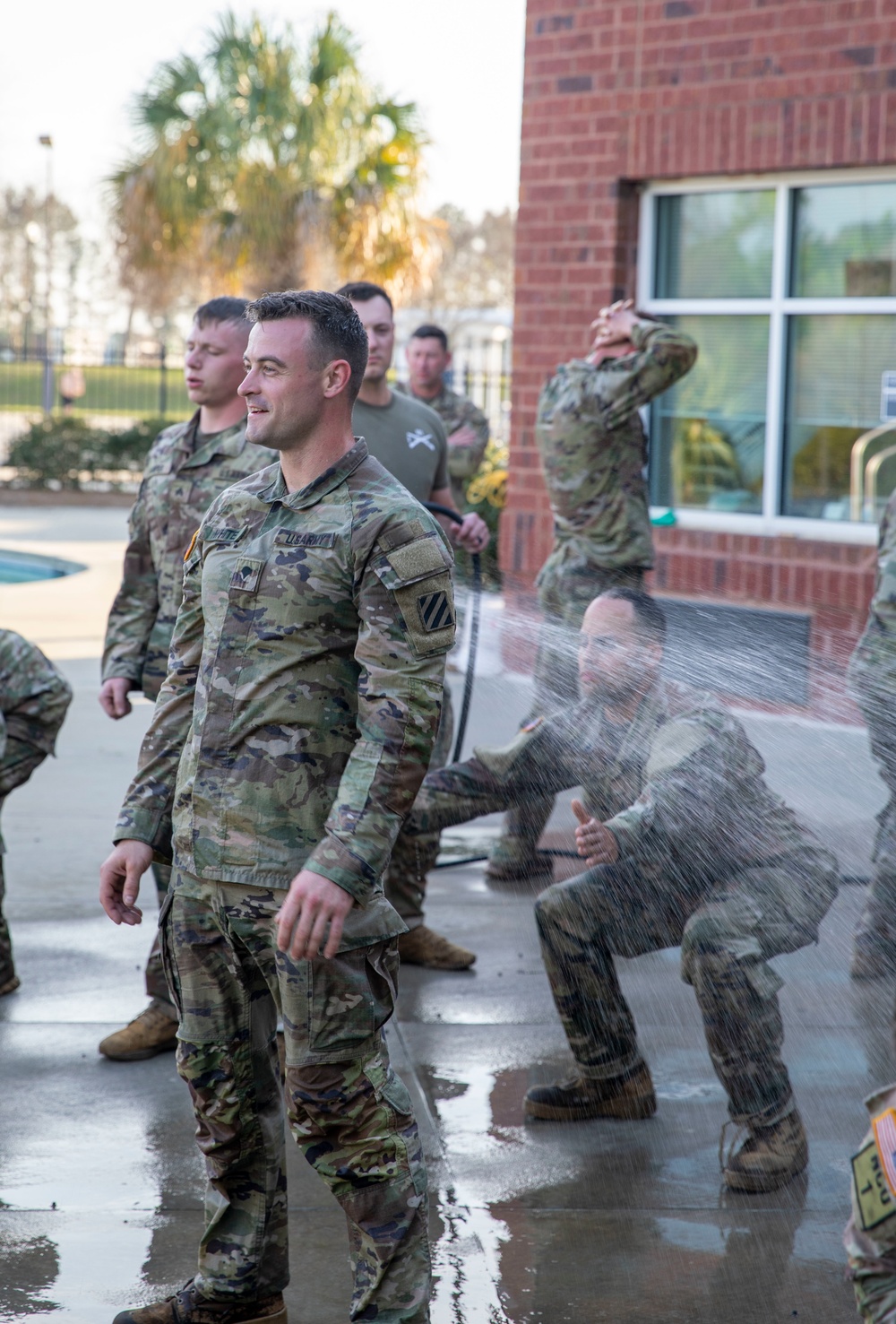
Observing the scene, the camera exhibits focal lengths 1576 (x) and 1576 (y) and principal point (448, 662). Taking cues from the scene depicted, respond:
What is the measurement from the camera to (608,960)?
441 centimetres

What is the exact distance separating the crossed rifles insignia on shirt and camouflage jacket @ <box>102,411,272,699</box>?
937mm

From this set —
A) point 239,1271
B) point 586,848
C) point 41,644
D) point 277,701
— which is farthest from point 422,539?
point 41,644

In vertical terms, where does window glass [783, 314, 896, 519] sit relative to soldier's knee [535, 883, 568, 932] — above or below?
above

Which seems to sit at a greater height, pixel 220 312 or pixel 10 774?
pixel 220 312

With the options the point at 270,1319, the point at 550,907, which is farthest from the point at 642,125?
the point at 270,1319

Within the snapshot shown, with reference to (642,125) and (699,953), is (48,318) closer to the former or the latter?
(642,125)

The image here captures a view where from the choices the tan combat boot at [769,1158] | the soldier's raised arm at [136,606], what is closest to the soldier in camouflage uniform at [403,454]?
the soldier's raised arm at [136,606]

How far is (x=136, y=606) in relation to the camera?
5031 mm

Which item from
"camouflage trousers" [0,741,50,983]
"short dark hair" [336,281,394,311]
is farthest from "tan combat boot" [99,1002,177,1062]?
"short dark hair" [336,281,394,311]

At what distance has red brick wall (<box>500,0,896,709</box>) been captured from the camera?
8461mm

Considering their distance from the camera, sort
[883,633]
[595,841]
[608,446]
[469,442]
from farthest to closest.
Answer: [469,442]
[608,446]
[883,633]
[595,841]

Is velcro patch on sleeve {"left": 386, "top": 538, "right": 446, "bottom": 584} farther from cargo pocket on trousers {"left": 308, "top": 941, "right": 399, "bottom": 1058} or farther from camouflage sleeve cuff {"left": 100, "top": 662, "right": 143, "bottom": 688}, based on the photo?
camouflage sleeve cuff {"left": 100, "top": 662, "right": 143, "bottom": 688}

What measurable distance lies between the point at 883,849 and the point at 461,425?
4713 mm

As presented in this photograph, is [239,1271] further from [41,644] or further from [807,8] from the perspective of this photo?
[41,644]
